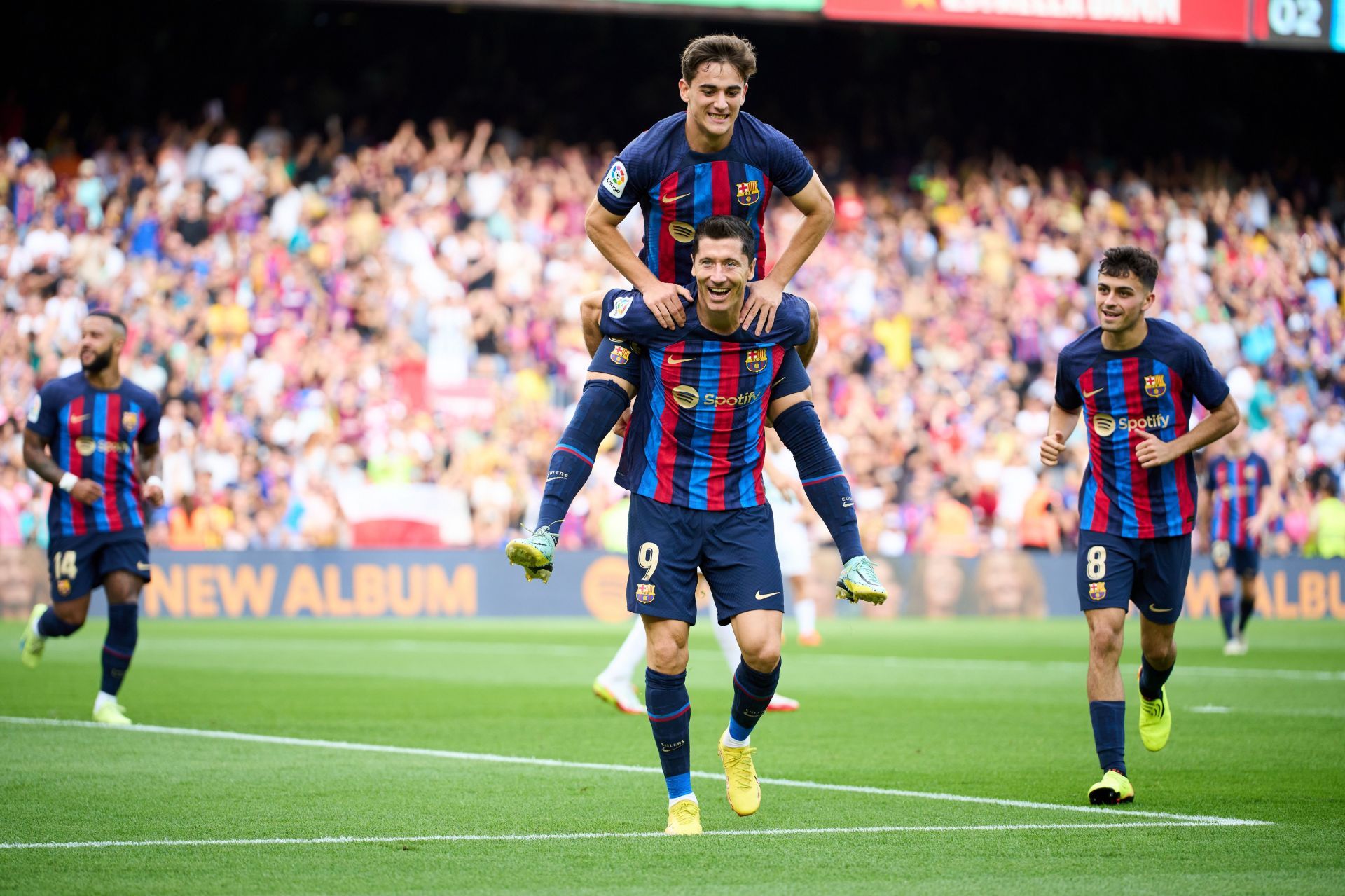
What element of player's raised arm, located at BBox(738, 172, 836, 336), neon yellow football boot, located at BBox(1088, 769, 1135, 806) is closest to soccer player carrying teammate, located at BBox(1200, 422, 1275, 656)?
neon yellow football boot, located at BBox(1088, 769, 1135, 806)

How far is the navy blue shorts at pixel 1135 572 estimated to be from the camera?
26.4 ft

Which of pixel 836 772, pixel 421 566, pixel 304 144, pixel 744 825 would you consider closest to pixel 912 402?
pixel 421 566

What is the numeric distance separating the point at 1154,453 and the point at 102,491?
626 cm

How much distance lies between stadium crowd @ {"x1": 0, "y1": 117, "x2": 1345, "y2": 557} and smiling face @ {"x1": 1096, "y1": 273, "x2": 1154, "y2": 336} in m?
15.8

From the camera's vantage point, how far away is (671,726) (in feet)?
22.3

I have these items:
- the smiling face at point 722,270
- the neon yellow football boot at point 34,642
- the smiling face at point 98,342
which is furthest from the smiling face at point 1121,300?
the neon yellow football boot at point 34,642

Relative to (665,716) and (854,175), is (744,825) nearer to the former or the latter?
(665,716)

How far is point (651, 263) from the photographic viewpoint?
7.16 metres

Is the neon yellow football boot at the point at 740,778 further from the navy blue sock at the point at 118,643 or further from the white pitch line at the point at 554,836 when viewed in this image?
the navy blue sock at the point at 118,643

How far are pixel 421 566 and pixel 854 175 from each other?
456 inches

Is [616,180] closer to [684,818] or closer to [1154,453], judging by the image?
[684,818]

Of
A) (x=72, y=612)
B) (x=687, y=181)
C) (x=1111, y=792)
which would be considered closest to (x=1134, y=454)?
(x=1111, y=792)

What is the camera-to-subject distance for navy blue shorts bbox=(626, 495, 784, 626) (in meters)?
6.72

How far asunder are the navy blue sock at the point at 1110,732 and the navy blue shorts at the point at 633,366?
2.05 m
